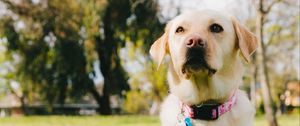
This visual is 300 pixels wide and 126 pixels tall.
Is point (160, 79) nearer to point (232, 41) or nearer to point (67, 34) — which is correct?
point (67, 34)

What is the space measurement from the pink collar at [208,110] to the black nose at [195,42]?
0.59 metres

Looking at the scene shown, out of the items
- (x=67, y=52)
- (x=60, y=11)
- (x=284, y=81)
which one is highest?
(x=60, y=11)

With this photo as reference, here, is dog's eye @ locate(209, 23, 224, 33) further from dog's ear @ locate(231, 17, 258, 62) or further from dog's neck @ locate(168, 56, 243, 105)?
dog's neck @ locate(168, 56, 243, 105)

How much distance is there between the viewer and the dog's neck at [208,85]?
4.77 meters

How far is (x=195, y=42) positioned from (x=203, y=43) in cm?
8

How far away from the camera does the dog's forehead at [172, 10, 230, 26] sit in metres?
4.89

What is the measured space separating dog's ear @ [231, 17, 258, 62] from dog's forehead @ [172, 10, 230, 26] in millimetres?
144

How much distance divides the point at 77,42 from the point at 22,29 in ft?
12.3

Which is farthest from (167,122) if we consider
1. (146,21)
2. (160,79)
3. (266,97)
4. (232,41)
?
(160,79)

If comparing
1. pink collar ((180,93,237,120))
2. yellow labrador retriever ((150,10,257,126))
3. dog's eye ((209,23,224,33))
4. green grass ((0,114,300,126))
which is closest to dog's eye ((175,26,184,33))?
yellow labrador retriever ((150,10,257,126))

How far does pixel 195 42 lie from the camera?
4.49m

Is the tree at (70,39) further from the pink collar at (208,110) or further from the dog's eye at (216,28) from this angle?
the pink collar at (208,110)

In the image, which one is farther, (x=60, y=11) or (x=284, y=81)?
(x=284, y=81)

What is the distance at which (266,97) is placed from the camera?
17.8 metres
